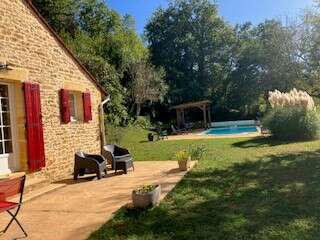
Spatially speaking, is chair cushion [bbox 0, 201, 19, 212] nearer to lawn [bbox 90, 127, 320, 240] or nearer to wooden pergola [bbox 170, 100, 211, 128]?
lawn [bbox 90, 127, 320, 240]

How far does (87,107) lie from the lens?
12406 mm

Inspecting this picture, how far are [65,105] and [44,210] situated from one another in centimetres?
434

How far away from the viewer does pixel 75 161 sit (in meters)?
10.5

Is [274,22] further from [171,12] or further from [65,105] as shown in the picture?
[65,105]

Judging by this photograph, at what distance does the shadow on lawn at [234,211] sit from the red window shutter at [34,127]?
347 centimetres

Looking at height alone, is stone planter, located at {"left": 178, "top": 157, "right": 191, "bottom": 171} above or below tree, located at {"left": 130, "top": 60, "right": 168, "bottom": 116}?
below

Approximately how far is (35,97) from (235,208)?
5561 mm

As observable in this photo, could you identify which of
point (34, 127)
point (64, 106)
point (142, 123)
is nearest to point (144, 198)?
point (34, 127)

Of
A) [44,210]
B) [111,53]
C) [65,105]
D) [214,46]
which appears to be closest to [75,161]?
[65,105]

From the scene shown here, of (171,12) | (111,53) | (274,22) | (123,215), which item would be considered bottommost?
(123,215)

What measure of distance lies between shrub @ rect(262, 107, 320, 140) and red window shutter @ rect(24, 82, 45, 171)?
11.7m

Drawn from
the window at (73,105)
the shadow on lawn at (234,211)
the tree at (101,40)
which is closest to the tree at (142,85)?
the tree at (101,40)

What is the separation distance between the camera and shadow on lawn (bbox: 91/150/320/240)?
535 cm

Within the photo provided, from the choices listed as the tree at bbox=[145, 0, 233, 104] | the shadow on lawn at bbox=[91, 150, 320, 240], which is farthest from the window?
the tree at bbox=[145, 0, 233, 104]
